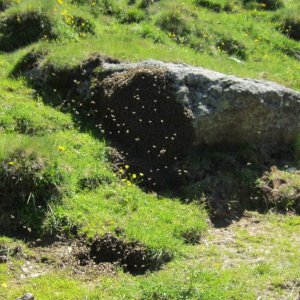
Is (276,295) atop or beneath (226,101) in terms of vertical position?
beneath

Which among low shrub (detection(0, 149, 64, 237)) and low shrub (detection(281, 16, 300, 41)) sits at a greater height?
low shrub (detection(281, 16, 300, 41))

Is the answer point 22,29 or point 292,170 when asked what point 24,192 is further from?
point 22,29

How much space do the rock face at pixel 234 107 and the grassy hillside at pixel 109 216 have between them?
1.44ft

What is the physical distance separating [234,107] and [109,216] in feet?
10.6

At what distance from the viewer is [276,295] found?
20.7 feet

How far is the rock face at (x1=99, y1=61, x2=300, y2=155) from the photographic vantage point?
968cm

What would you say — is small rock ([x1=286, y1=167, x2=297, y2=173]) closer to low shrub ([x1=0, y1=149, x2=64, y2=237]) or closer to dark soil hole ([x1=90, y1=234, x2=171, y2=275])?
dark soil hole ([x1=90, y1=234, x2=171, y2=275])

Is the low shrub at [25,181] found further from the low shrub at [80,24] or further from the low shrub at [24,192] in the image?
the low shrub at [80,24]

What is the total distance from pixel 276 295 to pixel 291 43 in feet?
34.3

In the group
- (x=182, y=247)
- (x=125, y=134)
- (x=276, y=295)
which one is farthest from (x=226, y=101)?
(x=276, y=295)

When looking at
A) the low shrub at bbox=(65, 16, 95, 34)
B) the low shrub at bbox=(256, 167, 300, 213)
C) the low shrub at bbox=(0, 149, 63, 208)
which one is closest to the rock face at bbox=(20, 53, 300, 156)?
the low shrub at bbox=(256, 167, 300, 213)

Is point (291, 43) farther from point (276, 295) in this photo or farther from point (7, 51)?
point (276, 295)

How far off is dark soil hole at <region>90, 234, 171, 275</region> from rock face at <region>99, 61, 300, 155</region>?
290cm

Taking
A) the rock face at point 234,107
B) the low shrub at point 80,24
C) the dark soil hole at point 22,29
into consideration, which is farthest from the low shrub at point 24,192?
the low shrub at point 80,24
